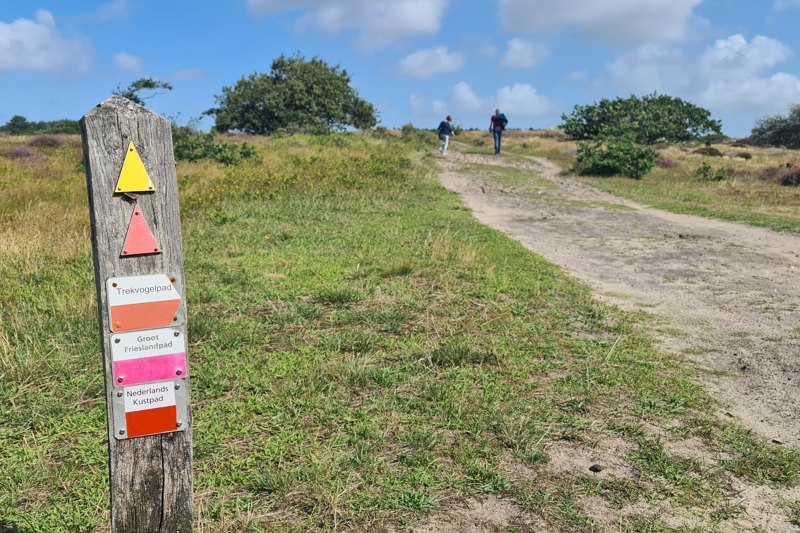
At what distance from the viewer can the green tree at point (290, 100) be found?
46.4 meters

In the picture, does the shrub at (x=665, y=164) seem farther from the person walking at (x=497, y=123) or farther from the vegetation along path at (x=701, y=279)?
the vegetation along path at (x=701, y=279)

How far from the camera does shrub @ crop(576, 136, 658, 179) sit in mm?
21484

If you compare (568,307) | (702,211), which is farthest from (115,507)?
(702,211)

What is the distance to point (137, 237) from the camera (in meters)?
2.17

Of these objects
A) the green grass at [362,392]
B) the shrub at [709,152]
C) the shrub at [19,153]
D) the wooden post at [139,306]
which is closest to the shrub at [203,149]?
the shrub at [19,153]

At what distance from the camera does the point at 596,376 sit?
4.46 meters

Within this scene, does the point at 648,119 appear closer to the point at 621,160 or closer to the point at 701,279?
the point at 621,160

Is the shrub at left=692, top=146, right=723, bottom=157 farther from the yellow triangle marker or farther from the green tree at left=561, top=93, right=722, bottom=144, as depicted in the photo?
the yellow triangle marker

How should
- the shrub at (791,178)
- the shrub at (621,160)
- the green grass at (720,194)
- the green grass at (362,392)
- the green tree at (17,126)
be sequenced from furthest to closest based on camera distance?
the green tree at (17,126) → the shrub at (621,160) → the shrub at (791,178) → the green grass at (720,194) → the green grass at (362,392)

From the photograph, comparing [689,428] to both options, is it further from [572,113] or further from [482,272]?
[572,113]

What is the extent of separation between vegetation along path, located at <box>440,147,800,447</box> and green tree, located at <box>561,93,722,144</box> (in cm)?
2625

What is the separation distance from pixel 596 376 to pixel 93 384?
3351 mm

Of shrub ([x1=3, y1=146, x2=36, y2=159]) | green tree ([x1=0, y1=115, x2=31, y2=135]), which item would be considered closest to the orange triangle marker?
shrub ([x1=3, y1=146, x2=36, y2=159])

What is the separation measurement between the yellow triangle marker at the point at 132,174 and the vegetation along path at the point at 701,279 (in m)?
3.57
